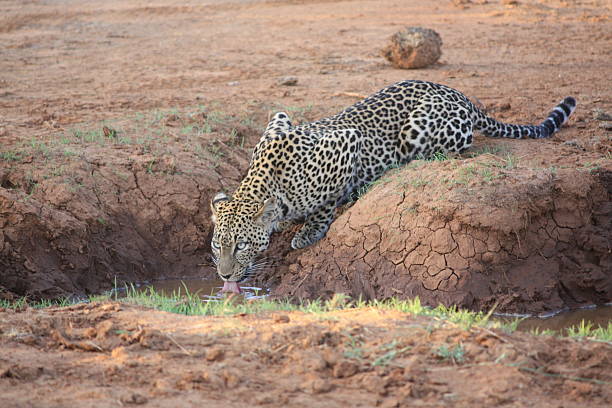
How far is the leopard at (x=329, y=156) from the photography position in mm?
8281

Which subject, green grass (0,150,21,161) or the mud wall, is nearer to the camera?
the mud wall

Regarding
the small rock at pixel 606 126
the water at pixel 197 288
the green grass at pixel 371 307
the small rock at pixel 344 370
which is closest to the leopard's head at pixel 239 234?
the water at pixel 197 288

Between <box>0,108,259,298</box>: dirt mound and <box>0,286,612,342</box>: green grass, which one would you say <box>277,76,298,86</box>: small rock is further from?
<box>0,286,612,342</box>: green grass

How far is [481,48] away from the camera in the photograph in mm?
15578

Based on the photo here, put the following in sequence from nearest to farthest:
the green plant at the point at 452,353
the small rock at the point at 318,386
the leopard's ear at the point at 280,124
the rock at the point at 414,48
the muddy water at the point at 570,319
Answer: the small rock at the point at 318,386
the green plant at the point at 452,353
the muddy water at the point at 570,319
the leopard's ear at the point at 280,124
the rock at the point at 414,48

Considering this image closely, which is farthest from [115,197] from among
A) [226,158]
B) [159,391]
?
[159,391]

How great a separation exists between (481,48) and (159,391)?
12676 mm

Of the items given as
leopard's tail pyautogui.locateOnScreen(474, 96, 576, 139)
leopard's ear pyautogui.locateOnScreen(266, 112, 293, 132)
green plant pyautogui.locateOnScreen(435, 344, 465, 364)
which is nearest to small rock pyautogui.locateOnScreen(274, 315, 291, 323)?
green plant pyautogui.locateOnScreen(435, 344, 465, 364)

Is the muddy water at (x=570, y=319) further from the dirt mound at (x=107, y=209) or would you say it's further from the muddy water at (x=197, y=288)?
the dirt mound at (x=107, y=209)

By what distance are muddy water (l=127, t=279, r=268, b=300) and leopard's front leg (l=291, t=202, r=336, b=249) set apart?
26.3 inches

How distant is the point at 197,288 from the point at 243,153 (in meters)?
2.30

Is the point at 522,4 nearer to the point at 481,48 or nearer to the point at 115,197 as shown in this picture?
the point at 481,48

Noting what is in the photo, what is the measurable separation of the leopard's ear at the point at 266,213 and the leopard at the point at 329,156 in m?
0.01

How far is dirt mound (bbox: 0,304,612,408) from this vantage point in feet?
13.9
